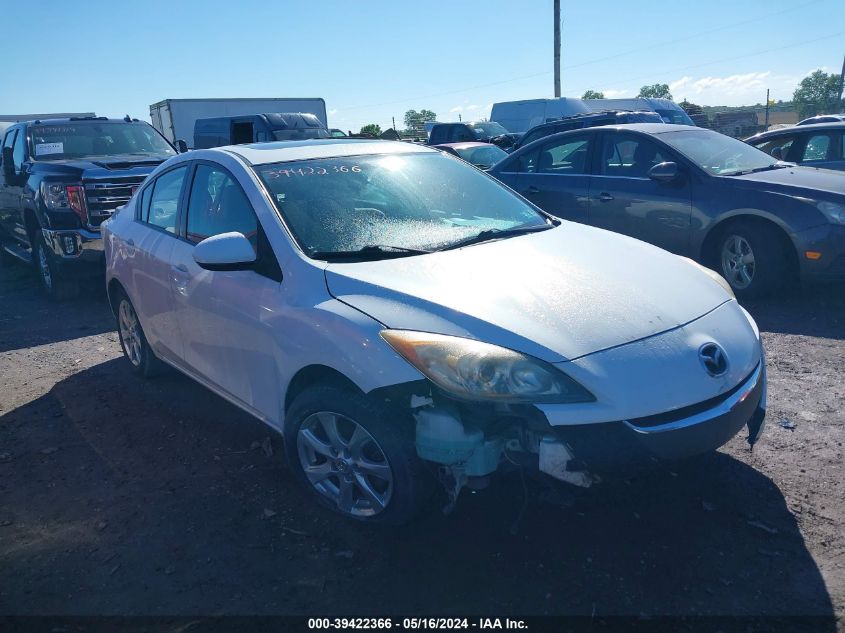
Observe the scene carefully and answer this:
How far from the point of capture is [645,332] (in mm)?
2705

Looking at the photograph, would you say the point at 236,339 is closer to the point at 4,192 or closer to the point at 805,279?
the point at 805,279

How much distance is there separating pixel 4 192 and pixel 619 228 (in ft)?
26.6

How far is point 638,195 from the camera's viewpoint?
691cm

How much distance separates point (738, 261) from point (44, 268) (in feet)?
25.3

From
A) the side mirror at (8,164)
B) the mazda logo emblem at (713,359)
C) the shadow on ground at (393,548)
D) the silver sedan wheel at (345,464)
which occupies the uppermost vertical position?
the side mirror at (8,164)

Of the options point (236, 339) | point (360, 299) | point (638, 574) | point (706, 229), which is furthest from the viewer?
point (706, 229)

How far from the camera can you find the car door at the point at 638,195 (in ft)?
21.8

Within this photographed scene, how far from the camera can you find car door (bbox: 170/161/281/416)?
3254 mm

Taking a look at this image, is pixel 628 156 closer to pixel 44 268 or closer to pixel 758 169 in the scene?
pixel 758 169

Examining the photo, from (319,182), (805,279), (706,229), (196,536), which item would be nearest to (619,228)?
(706,229)

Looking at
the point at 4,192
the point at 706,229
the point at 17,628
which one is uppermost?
the point at 4,192

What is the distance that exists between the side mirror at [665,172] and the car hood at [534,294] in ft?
10.8

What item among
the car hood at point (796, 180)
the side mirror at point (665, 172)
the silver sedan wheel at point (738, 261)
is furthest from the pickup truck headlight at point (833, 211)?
the side mirror at point (665, 172)

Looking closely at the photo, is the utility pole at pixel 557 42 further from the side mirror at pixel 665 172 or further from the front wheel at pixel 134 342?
the front wheel at pixel 134 342
